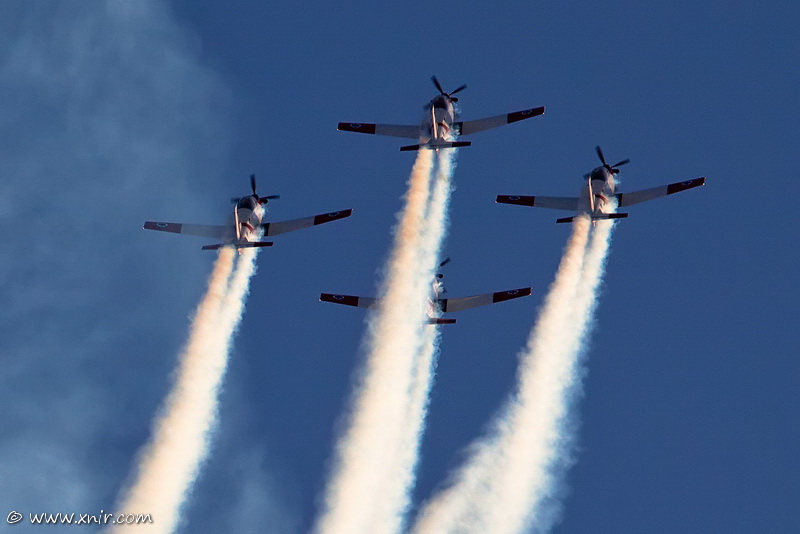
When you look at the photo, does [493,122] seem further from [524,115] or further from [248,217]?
[248,217]

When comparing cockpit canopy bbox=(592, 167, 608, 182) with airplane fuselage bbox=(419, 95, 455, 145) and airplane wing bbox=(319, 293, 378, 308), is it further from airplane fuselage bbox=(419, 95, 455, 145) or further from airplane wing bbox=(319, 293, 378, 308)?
airplane wing bbox=(319, 293, 378, 308)

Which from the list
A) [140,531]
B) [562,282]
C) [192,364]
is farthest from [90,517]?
[562,282]

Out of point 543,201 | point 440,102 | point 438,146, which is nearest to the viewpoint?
point 438,146

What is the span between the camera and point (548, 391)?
344 ft

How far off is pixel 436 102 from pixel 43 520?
108ft

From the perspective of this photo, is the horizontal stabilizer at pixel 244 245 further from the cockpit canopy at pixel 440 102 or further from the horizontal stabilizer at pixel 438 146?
the cockpit canopy at pixel 440 102

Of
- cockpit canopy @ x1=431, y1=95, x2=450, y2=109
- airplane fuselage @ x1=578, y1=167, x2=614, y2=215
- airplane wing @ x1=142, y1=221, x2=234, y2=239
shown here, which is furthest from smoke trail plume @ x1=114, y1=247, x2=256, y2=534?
airplane fuselage @ x1=578, y1=167, x2=614, y2=215

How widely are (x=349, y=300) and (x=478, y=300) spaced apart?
719 cm

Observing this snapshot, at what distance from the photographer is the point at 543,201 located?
110m

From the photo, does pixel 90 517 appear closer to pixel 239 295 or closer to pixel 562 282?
pixel 239 295

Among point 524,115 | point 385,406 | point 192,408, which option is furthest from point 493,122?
point 192,408

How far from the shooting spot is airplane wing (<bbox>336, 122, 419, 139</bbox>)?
112 m

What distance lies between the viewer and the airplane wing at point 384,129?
4405 inches

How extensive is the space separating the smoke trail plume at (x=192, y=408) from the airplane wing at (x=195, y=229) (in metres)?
1.10
